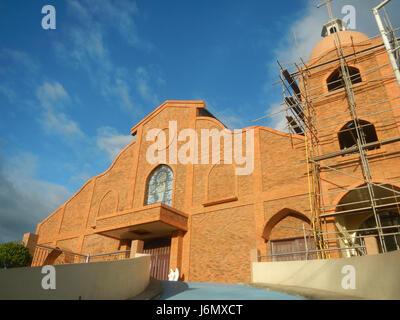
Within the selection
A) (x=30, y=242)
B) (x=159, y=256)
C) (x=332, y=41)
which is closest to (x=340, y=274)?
(x=159, y=256)

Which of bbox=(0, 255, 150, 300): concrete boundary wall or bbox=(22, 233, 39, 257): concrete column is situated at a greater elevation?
bbox=(22, 233, 39, 257): concrete column

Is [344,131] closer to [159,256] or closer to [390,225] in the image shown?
[390,225]

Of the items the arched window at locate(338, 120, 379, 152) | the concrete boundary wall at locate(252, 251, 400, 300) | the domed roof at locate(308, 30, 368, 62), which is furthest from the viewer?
the domed roof at locate(308, 30, 368, 62)

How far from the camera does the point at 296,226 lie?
490 inches

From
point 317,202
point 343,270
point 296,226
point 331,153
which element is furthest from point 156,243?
point 343,270

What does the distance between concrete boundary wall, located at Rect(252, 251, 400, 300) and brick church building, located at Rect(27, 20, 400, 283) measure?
4.37 feet

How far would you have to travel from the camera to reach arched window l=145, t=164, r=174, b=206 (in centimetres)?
1708

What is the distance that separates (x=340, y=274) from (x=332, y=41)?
12228 mm

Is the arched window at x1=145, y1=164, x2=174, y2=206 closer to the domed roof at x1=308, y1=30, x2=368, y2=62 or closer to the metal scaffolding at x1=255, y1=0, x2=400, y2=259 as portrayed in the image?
the metal scaffolding at x1=255, y1=0, x2=400, y2=259

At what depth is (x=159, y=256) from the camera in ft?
50.8

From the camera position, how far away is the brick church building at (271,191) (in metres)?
11.6

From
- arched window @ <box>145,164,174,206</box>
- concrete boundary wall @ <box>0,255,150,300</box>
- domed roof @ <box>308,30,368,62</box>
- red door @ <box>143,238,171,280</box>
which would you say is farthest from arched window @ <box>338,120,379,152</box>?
concrete boundary wall @ <box>0,255,150,300</box>

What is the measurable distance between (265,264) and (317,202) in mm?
3274
